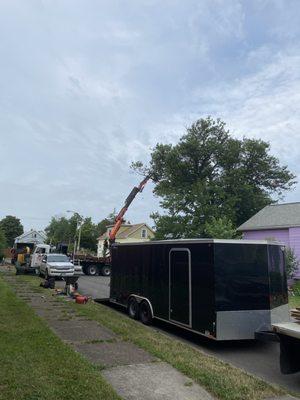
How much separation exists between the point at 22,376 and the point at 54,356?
1.26 meters

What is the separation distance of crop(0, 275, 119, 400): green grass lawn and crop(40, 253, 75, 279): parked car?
17758 mm

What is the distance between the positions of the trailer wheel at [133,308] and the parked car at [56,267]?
14678 mm

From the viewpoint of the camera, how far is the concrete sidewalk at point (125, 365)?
243 inches

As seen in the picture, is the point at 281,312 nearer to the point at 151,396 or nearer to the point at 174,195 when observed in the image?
the point at 151,396

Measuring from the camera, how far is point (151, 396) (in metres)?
6.01

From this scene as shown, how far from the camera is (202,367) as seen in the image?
752 cm

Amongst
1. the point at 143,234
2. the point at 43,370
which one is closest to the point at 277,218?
the point at 43,370

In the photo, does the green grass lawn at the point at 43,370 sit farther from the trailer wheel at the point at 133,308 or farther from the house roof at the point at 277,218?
the house roof at the point at 277,218

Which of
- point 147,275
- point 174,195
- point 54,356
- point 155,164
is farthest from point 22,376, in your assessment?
point 155,164

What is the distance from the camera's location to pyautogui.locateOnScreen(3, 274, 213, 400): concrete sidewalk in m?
6.18

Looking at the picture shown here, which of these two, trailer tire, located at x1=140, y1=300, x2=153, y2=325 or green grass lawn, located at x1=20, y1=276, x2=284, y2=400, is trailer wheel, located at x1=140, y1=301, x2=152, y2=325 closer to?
trailer tire, located at x1=140, y1=300, x2=153, y2=325

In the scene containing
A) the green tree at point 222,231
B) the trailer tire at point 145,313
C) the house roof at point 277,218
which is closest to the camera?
the trailer tire at point 145,313

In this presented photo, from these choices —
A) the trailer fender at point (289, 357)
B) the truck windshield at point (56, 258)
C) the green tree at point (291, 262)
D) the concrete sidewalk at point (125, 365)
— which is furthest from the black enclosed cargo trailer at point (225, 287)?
the truck windshield at point (56, 258)

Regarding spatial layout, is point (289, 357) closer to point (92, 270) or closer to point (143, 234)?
point (92, 270)
